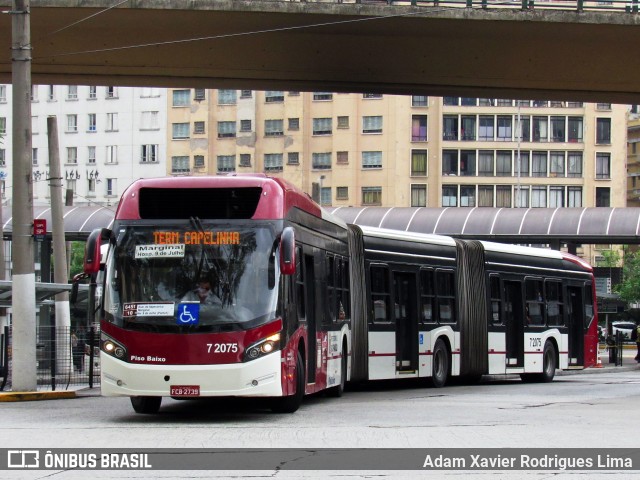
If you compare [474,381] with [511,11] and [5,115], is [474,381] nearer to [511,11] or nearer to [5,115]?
[511,11]

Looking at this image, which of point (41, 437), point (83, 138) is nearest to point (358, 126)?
point (83, 138)

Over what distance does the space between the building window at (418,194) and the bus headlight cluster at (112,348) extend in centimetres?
9038

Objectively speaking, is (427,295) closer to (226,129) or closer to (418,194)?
(418,194)

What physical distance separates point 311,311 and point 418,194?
290 feet

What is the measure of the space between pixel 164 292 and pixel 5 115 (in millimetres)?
107336

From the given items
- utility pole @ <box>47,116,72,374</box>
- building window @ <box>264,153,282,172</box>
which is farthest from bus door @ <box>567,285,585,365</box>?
building window @ <box>264,153,282,172</box>

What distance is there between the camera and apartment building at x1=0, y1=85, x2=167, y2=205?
116m

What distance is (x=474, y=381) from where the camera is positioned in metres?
30.5

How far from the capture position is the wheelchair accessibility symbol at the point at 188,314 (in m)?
16.5

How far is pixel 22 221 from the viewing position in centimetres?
2220

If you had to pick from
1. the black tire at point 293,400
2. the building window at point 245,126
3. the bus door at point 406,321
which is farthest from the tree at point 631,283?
the black tire at point 293,400

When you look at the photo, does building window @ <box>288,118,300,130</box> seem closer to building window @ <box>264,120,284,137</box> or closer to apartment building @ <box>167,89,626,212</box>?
apartment building @ <box>167,89,626,212</box>

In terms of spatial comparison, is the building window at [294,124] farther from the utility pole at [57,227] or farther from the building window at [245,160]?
the utility pole at [57,227]

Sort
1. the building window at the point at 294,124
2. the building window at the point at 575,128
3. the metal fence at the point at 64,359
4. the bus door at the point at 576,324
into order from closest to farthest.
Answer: the metal fence at the point at 64,359 < the bus door at the point at 576,324 < the building window at the point at 575,128 < the building window at the point at 294,124
